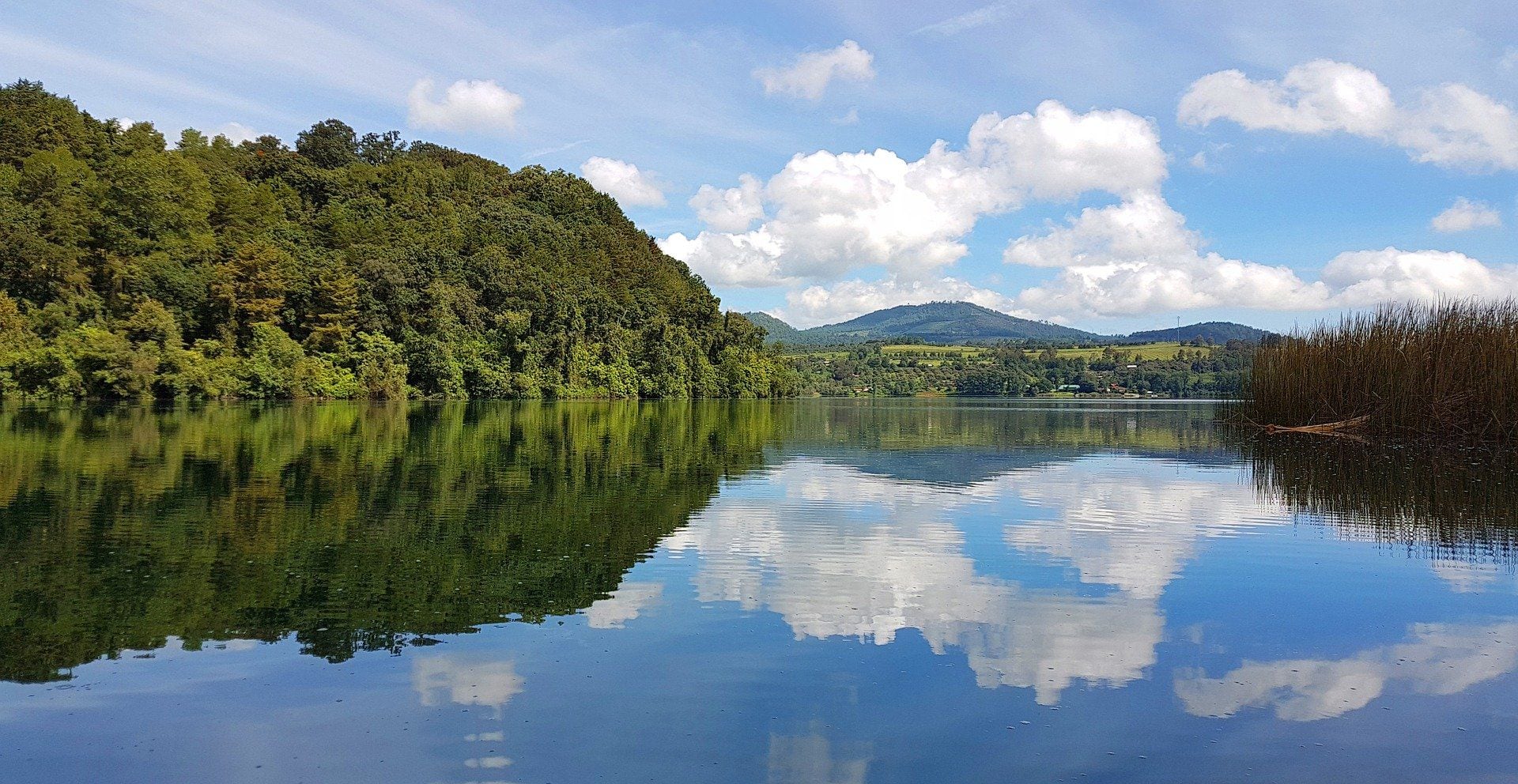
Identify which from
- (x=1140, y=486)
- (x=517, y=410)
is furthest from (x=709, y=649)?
(x=517, y=410)

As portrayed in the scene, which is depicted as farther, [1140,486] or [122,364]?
[122,364]

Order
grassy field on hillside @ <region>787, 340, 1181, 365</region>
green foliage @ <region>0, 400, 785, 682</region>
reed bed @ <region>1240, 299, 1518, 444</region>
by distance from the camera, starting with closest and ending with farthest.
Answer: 1. green foliage @ <region>0, 400, 785, 682</region>
2. reed bed @ <region>1240, 299, 1518, 444</region>
3. grassy field on hillside @ <region>787, 340, 1181, 365</region>

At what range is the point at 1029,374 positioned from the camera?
162m

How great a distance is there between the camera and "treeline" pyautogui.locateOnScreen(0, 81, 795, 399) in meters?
63.1

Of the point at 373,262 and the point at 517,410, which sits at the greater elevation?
the point at 373,262

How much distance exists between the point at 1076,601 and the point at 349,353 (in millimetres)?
74135

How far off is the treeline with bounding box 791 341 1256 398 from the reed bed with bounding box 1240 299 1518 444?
112238 millimetres

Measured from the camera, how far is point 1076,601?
1030cm

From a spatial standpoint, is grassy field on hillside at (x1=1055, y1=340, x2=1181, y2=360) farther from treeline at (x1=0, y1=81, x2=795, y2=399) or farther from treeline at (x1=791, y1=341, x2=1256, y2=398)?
treeline at (x1=0, y1=81, x2=795, y2=399)

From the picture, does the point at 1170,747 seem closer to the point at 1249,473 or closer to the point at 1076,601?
the point at 1076,601

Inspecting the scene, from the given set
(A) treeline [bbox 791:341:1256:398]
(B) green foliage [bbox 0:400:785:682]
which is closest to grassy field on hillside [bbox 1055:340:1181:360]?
(A) treeline [bbox 791:341:1256:398]

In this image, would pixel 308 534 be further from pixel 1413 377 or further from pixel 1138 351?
pixel 1138 351

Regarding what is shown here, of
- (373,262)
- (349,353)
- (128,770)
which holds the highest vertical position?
(373,262)

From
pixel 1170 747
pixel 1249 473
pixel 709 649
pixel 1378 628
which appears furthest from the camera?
pixel 1249 473
